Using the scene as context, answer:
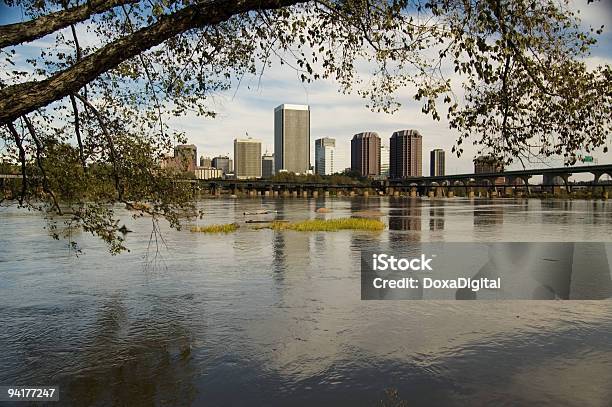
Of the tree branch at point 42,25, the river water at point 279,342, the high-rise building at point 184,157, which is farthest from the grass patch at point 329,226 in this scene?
the tree branch at point 42,25

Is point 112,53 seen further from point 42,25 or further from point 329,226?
point 329,226

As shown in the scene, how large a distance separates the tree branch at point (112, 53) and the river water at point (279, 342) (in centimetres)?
785

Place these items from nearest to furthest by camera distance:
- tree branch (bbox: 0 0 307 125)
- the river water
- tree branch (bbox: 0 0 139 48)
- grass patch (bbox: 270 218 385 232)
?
tree branch (bbox: 0 0 307 125) → tree branch (bbox: 0 0 139 48) → the river water → grass patch (bbox: 270 218 385 232)

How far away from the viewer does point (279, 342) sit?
17.3 metres

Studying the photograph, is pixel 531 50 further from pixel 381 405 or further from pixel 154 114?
pixel 154 114

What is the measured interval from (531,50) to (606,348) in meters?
11.7

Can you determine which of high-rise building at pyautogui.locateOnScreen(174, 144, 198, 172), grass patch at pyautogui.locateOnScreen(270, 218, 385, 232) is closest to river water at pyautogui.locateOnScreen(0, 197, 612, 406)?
high-rise building at pyautogui.locateOnScreen(174, 144, 198, 172)

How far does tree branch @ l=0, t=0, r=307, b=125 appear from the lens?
27.8ft

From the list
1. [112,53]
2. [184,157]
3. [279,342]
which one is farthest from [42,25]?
[279,342]

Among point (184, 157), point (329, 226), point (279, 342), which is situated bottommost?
point (279, 342)

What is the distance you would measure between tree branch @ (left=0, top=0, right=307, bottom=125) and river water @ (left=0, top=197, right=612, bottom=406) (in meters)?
7.85

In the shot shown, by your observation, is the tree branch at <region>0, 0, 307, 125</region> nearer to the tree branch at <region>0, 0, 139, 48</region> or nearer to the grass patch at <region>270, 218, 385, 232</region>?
the tree branch at <region>0, 0, 139, 48</region>

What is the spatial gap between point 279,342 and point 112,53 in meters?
11.3

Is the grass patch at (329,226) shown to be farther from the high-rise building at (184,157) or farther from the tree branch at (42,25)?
the tree branch at (42,25)
